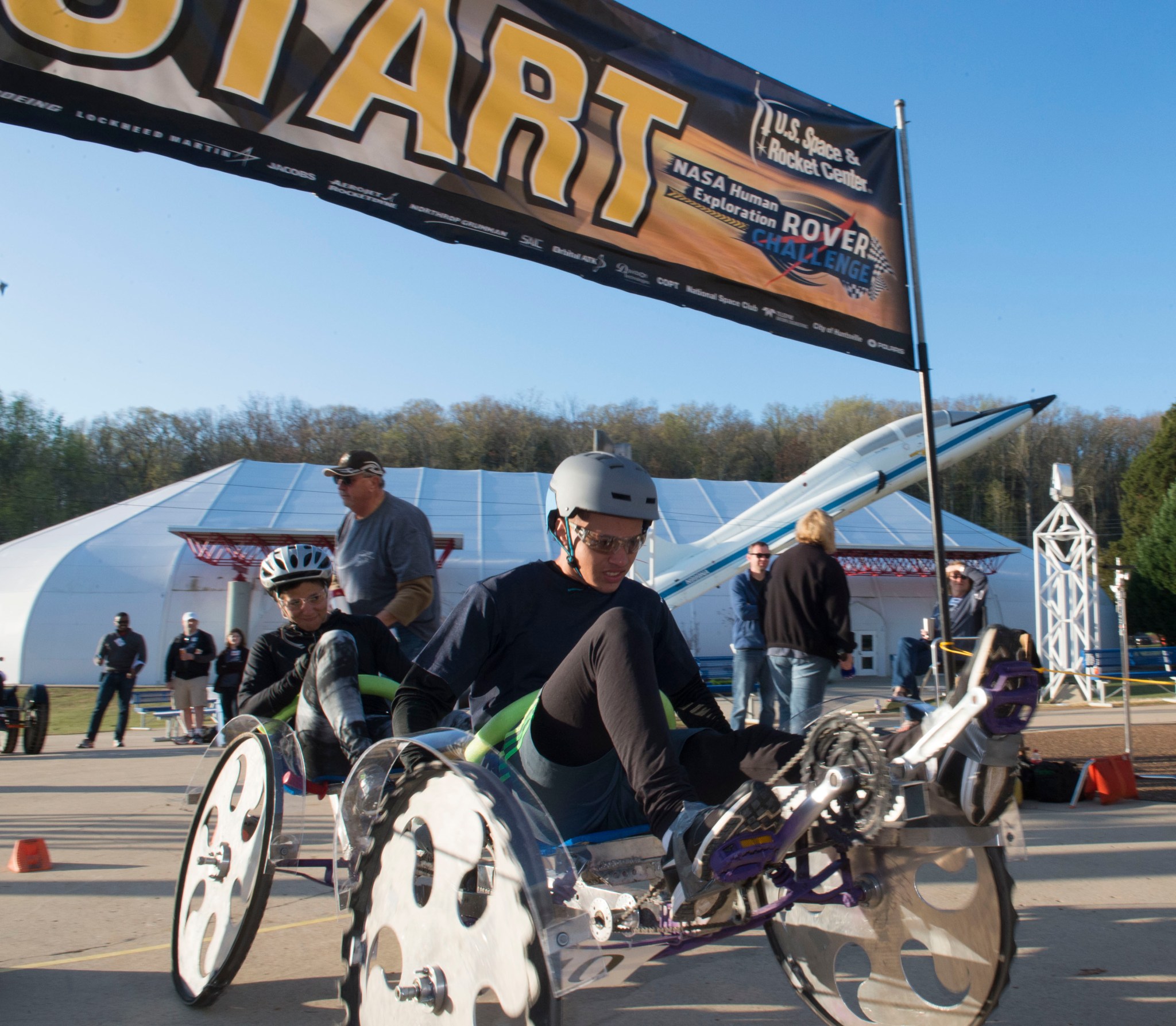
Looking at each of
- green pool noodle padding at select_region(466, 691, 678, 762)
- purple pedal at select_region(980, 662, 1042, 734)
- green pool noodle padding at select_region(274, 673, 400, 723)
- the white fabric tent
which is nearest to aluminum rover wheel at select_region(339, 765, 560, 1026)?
green pool noodle padding at select_region(466, 691, 678, 762)

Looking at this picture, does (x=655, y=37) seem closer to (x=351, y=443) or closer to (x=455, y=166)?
(x=455, y=166)

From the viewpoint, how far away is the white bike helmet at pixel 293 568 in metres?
3.73

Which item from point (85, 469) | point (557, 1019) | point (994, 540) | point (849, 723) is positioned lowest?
point (557, 1019)

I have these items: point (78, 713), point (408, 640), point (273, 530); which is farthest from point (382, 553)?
point (273, 530)

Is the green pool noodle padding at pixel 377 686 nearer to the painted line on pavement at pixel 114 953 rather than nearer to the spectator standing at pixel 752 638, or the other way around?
the painted line on pavement at pixel 114 953

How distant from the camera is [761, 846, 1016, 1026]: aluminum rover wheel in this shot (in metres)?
2.21

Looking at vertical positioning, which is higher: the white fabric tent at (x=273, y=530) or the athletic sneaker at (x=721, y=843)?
the white fabric tent at (x=273, y=530)

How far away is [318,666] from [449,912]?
1.47m

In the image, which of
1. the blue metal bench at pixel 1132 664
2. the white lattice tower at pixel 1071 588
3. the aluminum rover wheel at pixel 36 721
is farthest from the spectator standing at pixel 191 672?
the blue metal bench at pixel 1132 664

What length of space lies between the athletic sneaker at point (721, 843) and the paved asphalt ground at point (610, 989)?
2.96ft

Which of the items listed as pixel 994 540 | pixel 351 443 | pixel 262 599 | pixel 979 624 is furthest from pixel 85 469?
pixel 979 624

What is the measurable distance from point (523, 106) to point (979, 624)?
604 centimetres

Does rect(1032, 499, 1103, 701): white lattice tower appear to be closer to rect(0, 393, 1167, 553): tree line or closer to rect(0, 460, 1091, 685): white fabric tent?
rect(0, 460, 1091, 685): white fabric tent

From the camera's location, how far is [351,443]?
197ft
